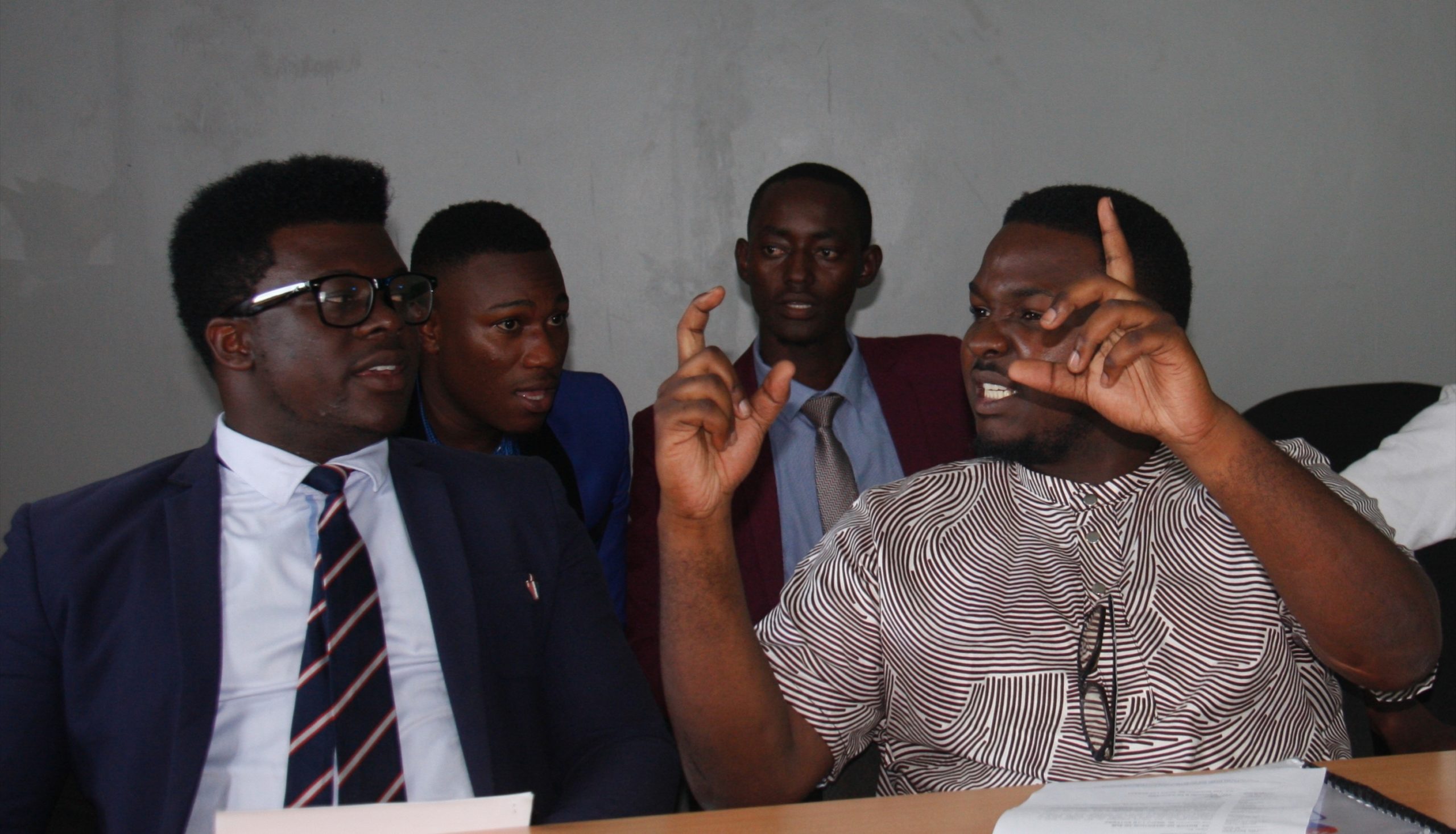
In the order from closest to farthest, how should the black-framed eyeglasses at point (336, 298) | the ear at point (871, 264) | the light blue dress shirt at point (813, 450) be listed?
the black-framed eyeglasses at point (336, 298)
the light blue dress shirt at point (813, 450)
the ear at point (871, 264)

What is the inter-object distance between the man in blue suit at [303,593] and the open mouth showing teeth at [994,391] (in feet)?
2.32

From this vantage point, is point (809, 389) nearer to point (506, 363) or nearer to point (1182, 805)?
point (506, 363)

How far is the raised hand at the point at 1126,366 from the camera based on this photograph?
1.42 m

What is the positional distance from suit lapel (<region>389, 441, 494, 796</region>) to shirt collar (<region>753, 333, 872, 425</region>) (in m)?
1.18

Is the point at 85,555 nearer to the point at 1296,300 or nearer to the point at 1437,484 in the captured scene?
the point at 1437,484

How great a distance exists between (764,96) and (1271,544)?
97.0 inches

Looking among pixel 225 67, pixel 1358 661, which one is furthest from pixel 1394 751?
pixel 225 67

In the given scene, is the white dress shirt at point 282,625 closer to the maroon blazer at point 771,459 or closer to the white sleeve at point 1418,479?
the maroon blazer at point 771,459

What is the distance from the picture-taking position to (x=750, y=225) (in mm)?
3191

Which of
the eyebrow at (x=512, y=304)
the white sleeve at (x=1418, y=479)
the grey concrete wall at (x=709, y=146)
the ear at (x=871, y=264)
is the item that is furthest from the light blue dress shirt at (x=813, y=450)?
the white sleeve at (x=1418, y=479)

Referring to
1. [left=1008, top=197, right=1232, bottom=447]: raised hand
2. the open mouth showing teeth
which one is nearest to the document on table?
[left=1008, top=197, right=1232, bottom=447]: raised hand

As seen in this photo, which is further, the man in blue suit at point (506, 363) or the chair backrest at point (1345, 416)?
the man in blue suit at point (506, 363)

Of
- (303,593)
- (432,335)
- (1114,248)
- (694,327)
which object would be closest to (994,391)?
(1114,248)

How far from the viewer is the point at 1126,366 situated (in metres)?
1.43
